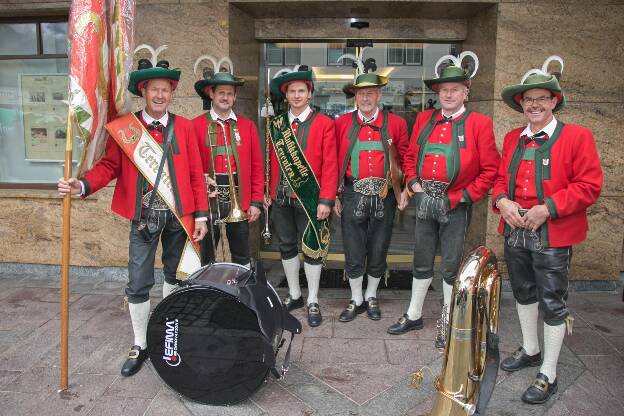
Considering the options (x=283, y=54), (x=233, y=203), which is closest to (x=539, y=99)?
(x=233, y=203)

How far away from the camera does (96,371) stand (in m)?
3.71

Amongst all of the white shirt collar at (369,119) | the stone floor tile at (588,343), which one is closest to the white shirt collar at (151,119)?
the white shirt collar at (369,119)

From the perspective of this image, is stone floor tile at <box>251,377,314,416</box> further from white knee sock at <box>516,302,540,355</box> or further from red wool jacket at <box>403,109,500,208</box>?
red wool jacket at <box>403,109,500,208</box>

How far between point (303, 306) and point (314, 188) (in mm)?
1231

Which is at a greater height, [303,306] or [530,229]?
[530,229]

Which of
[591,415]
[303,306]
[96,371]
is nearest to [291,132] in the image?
[303,306]

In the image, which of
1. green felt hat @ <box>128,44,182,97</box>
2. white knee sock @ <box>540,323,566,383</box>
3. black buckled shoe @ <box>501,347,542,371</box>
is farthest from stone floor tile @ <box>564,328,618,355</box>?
green felt hat @ <box>128,44,182,97</box>

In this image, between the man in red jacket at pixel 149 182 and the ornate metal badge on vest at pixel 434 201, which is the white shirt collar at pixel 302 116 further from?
the ornate metal badge on vest at pixel 434 201

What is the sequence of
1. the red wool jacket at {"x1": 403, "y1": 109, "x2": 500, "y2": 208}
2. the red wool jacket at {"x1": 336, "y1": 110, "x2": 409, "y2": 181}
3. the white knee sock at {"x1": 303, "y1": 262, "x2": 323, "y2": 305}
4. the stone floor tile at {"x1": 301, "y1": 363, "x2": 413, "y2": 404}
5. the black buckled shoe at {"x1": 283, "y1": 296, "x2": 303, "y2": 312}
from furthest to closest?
→ the black buckled shoe at {"x1": 283, "y1": 296, "x2": 303, "y2": 312}, the white knee sock at {"x1": 303, "y1": 262, "x2": 323, "y2": 305}, the red wool jacket at {"x1": 336, "y1": 110, "x2": 409, "y2": 181}, the red wool jacket at {"x1": 403, "y1": 109, "x2": 500, "y2": 208}, the stone floor tile at {"x1": 301, "y1": 363, "x2": 413, "y2": 404}

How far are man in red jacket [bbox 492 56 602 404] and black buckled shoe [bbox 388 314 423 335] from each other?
3.91 ft

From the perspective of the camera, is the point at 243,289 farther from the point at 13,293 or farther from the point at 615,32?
the point at 615,32

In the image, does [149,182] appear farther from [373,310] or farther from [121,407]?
[373,310]

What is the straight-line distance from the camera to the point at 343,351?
4.03m

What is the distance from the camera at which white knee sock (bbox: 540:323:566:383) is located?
339 centimetres
